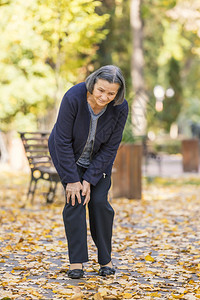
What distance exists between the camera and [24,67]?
14.9 m

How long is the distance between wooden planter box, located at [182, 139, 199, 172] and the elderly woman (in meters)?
11.6

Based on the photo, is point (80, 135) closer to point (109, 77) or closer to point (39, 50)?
point (109, 77)

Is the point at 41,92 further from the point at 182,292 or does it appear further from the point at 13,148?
the point at 182,292

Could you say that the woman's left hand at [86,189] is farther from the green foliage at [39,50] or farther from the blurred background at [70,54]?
the green foliage at [39,50]

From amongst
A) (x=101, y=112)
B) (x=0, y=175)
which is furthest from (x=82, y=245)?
(x=0, y=175)

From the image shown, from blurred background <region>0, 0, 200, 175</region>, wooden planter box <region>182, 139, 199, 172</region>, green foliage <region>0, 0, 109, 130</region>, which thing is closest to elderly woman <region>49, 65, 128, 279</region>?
blurred background <region>0, 0, 200, 175</region>

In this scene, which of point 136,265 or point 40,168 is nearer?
point 136,265

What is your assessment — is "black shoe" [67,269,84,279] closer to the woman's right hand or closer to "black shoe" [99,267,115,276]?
"black shoe" [99,267,115,276]

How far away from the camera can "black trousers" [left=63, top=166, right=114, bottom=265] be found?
14.4ft

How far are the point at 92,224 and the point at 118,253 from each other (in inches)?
38.5

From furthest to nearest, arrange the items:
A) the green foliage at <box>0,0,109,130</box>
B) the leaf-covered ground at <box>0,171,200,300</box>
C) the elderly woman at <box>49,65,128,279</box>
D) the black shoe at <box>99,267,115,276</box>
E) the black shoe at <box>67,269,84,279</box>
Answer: the green foliage at <box>0,0,109,130</box> → the black shoe at <box>99,267,115,276</box> → the black shoe at <box>67,269,84,279</box> → the elderly woman at <box>49,65,128,279</box> → the leaf-covered ground at <box>0,171,200,300</box>

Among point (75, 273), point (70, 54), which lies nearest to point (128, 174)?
point (70, 54)

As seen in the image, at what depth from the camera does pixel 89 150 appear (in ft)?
14.5

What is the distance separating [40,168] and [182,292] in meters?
4.71
